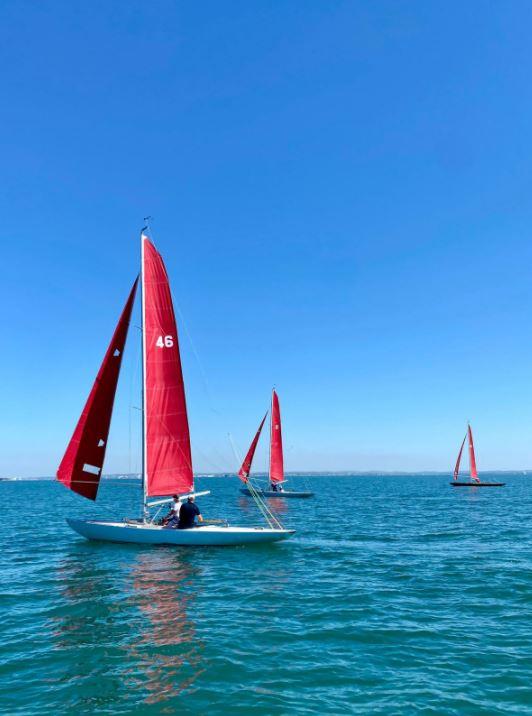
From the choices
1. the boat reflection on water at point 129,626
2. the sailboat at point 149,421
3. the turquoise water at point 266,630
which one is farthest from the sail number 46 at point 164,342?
the boat reflection on water at point 129,626

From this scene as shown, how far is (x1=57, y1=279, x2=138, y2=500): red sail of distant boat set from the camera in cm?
2534

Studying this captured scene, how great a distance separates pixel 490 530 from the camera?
1291 inches

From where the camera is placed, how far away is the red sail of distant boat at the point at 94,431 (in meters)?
25.3

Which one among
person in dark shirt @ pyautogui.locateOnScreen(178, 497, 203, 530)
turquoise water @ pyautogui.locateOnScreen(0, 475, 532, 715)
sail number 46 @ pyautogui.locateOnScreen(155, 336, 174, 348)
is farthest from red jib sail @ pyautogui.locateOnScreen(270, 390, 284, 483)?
person in dark shirt @ pyautogui.locateOnScreen(178, 497, 203, 530)

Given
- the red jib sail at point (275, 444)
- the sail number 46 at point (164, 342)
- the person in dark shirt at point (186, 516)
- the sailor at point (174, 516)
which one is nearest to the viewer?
the person in dark shirt at point (186, 516)

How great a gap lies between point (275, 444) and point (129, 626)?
51470 mm

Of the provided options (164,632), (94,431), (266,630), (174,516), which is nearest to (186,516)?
(174,516)

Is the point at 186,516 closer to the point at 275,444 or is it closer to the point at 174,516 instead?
the point at 174,516

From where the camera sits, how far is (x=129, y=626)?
13273 millimetres

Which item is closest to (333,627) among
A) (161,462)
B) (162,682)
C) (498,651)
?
(498,651)

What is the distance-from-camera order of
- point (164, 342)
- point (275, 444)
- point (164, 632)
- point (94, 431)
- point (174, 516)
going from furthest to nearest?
point (275, 444), point (164, 342), point (94, 431), point (174, 516), point (164, 632)

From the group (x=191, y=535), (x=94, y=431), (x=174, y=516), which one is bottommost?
(x=191, y=535)

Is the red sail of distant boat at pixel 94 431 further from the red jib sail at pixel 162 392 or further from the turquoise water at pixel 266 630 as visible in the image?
the turquoise water at pixel 266 630

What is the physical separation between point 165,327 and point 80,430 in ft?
22.0
